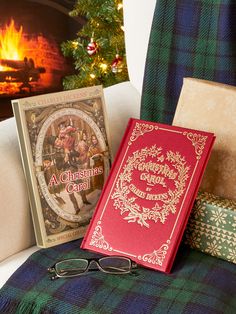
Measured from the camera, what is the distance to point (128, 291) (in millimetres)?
813

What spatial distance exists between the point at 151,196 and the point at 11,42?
1877 millimetres

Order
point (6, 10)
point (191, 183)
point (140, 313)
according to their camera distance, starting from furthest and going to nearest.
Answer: point (6, 10)
point (191, 183)
point (140, 313)

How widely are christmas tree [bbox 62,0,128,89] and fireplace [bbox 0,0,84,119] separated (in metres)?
0.43

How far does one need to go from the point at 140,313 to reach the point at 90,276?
0.38 feet

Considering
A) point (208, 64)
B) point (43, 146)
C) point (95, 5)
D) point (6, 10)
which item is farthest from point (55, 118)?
point (6, 10)

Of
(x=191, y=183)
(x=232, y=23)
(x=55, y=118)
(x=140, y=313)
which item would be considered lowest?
(x=140, y=313)

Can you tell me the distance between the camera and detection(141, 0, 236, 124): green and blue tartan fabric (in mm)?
1118

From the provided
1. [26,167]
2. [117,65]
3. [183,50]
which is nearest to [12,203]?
[26,167]

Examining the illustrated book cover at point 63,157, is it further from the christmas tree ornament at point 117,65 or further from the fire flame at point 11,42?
the fire flame at point 11,42

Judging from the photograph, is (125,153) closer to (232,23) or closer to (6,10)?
(232,23)

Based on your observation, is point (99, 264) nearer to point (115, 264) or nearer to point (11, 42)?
point (115, 264)

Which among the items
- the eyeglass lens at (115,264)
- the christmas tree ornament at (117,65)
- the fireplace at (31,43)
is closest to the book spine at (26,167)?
the eyeglass lens at (115,264)

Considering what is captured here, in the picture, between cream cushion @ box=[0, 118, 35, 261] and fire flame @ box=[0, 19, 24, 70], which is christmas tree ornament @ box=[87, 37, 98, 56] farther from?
cream cushion @ box=[0, 118, 35, 261]

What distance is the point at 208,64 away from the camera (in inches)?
44.8
